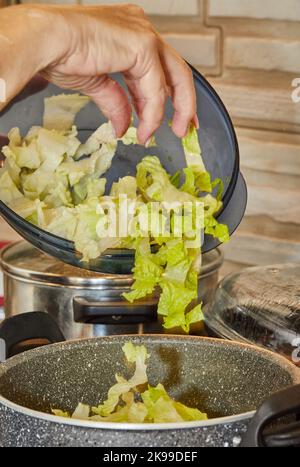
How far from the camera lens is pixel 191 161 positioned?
51.5 inches

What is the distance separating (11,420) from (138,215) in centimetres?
41

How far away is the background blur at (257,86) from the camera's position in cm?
184

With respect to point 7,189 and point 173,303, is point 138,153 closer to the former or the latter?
point 7,189

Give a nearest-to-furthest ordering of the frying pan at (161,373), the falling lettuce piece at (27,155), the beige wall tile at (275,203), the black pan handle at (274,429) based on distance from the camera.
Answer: the black pan handle at (274,429) < the frying pan at (161,373) < the falling lettuce piece at (27,155) < the beige wall tile at (275,203)

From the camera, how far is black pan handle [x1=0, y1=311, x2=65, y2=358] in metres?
1.25

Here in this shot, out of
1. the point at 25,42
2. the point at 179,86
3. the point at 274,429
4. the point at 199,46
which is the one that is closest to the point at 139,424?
the point at 274,429

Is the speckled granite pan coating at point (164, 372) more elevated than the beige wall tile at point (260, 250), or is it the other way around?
the speckled granite pan coating at point (164, 372)

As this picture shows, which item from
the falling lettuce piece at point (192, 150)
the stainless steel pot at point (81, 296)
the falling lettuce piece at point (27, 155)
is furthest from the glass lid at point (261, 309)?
the falling lettuce piece at point (27, 155)

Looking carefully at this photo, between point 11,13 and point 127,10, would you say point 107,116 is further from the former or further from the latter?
point 11,13

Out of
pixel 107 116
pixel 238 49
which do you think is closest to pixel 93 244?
pixel 107 116

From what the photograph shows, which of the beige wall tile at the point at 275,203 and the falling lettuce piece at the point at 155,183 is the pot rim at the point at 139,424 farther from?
the beige wall tile at the point at 275,203

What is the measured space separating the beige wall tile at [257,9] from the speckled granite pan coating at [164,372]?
98 centimetres

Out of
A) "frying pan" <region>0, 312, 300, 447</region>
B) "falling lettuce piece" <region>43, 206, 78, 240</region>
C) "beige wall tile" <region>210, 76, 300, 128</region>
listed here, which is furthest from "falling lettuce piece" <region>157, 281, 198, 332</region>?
"beige wall tile" <region>210, 76, 300, 128</region>

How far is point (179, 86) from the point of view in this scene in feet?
3.93
